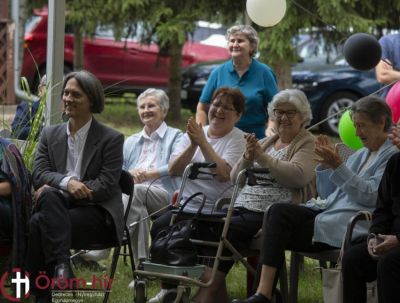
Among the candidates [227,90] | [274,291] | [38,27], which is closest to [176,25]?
[38,27]

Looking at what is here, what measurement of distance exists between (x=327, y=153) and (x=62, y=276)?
5.19 feet

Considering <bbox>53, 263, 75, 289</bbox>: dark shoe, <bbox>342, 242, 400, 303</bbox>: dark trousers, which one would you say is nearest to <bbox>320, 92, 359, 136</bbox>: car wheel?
<bbox>53, 263, 75, 289</bbox>: dark shoe

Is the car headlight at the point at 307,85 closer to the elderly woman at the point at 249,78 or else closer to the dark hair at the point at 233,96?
the elderly woman at the point at 249,78

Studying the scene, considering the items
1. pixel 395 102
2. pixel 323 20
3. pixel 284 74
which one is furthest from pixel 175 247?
pixel 284 74

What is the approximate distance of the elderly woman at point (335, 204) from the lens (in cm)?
571

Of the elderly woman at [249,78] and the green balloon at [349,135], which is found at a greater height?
the elderly woman at [249,78]

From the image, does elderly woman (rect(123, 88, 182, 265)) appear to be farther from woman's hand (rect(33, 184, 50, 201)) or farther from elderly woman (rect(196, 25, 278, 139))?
woman's hand (rect(33, 184, 50, 201))

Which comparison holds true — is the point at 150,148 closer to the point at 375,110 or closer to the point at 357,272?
the point at 375,110

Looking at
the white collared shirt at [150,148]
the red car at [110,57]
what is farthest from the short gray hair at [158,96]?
the red car at [110,57]

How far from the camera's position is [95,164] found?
20.7 ft

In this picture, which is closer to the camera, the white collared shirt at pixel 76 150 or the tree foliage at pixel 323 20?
the white collared shirt at pixel 76 150

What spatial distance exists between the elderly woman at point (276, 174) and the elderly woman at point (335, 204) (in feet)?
0.91

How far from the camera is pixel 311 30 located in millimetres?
14656

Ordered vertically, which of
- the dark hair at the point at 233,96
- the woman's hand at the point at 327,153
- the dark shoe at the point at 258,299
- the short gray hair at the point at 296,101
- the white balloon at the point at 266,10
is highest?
the white balloon at the point at 266,10
